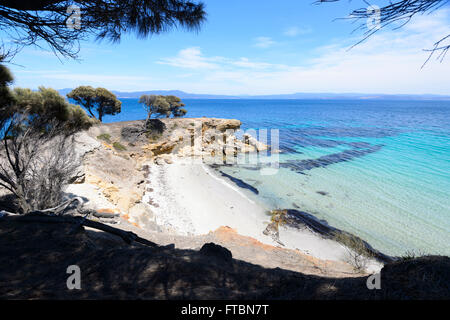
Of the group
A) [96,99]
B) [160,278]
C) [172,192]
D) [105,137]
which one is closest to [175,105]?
[96,99]

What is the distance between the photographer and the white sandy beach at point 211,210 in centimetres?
1116

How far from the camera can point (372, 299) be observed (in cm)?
213

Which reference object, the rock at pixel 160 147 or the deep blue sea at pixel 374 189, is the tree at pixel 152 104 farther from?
the deep blue sea at pixel 374 189

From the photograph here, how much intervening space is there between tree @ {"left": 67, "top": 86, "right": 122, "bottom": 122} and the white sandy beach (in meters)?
12.5

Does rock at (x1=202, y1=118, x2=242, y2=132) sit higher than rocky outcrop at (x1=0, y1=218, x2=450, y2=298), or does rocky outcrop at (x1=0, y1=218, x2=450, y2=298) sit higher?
rock at (x1=202, y1=118, x2=242, y2=132)

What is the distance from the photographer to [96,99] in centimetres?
2592

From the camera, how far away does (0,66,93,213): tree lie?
669 cm

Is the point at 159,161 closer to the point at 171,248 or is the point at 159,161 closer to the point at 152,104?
the point at 152,104

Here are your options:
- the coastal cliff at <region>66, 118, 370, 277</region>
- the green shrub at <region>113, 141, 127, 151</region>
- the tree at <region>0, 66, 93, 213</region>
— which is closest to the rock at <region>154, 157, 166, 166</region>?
the coastal cliff at <region>66, 118, 370, 277</region>

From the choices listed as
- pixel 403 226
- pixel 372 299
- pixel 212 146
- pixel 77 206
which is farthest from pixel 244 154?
pixel 372 299

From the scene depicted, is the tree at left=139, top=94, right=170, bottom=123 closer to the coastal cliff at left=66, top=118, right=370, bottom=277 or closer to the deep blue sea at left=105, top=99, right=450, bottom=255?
the coastal cliff at left=66, top=118, right=370, bottom=277

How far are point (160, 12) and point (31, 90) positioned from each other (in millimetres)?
6846

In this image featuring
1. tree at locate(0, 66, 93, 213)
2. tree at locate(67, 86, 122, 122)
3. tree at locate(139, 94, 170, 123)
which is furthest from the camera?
tree at locate(139, 94, 170, 123)
